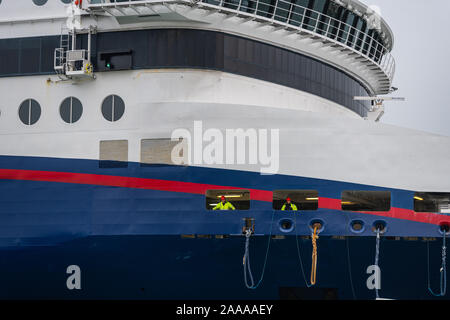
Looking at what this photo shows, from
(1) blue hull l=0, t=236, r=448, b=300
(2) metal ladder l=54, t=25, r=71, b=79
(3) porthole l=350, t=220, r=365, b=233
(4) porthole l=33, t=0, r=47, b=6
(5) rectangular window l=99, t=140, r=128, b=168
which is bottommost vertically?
(1) blue hull l=0, t=236, r=448, b=300

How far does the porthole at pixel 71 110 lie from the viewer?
16625 mm

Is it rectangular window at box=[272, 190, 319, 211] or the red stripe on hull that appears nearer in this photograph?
the red stripe on hull

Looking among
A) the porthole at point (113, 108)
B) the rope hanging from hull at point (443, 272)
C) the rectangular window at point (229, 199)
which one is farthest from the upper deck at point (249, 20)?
the rope hanging from hull at point (443, 272)

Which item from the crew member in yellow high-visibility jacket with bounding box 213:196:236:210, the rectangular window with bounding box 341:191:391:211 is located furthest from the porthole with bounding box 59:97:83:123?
the rectangular window with bounding box 341:191:391:211

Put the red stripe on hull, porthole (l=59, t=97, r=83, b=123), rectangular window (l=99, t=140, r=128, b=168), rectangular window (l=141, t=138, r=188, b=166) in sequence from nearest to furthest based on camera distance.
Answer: the red stripe on hull < rectangular window (l=141, t=138, r=188, b=166) < rectangular window (l=99, t=140, r=128, b=168) < porthole (l=59, t=97, r=83, b=123)

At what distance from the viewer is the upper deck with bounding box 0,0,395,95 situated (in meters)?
16.1

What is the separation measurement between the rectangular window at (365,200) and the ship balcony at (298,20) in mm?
4793

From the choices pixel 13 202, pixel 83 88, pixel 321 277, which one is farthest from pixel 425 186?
pixel 13 202

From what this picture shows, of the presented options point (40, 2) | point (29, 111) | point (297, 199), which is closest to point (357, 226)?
point (297, 199)


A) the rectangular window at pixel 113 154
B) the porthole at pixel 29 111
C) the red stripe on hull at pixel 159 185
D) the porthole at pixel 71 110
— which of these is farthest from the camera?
the porthole at pixel 29 111

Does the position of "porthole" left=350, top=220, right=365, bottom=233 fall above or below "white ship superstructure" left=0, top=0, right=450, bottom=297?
below

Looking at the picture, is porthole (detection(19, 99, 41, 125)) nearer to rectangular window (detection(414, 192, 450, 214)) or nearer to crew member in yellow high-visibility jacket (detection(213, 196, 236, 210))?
crew member in yellow high-visibility jacket (detection(213, 196, 236, 210))

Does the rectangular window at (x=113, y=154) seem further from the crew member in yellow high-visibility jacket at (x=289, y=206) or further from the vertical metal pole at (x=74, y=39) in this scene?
the crew member in yellow high-visibility jacket at (x=289, y=206)

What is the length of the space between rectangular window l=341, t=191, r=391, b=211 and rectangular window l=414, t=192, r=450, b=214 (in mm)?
603
